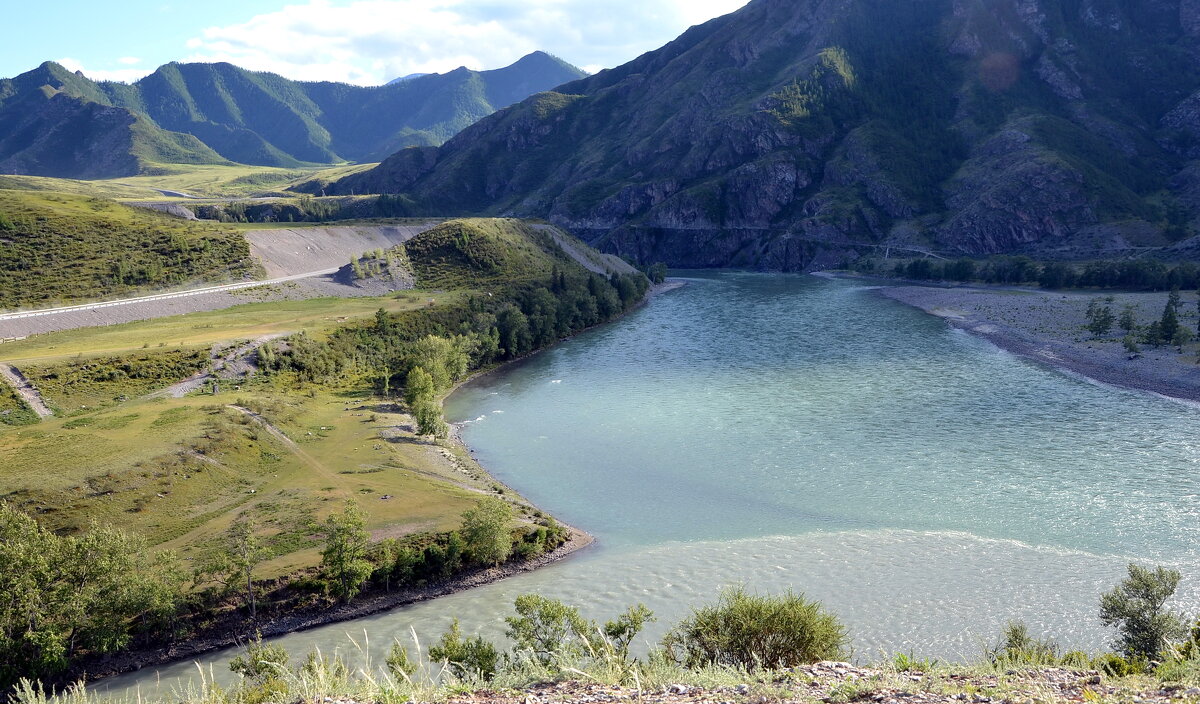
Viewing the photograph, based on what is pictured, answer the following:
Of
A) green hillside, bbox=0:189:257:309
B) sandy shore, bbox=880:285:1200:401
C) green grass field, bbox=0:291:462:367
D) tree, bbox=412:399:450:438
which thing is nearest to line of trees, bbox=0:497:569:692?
tree, bbox=412:399:450:438

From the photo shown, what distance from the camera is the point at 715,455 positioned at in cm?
6781

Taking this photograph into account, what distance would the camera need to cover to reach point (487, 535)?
48469 mm

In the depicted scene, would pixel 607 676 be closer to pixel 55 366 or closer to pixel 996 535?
pixel 996 535

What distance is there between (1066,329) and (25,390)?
144853 mm

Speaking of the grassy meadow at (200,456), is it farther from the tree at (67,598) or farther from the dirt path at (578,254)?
the dirt path at (578,254)

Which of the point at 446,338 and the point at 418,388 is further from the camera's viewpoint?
the point at 446,338

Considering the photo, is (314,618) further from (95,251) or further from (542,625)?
(95,251)

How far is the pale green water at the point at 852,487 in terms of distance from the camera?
140 feet

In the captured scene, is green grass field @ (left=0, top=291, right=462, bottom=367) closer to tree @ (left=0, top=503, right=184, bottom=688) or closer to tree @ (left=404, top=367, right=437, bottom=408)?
tree @ (left=404, top=367, right=437, bottom=408)

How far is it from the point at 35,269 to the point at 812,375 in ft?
380

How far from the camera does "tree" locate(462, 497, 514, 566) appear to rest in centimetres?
4853

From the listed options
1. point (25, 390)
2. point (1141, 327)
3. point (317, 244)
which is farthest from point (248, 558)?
point (1141, 327)

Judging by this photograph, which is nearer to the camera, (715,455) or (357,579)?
(357,579)

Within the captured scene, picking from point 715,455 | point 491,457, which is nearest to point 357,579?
point 491,457
